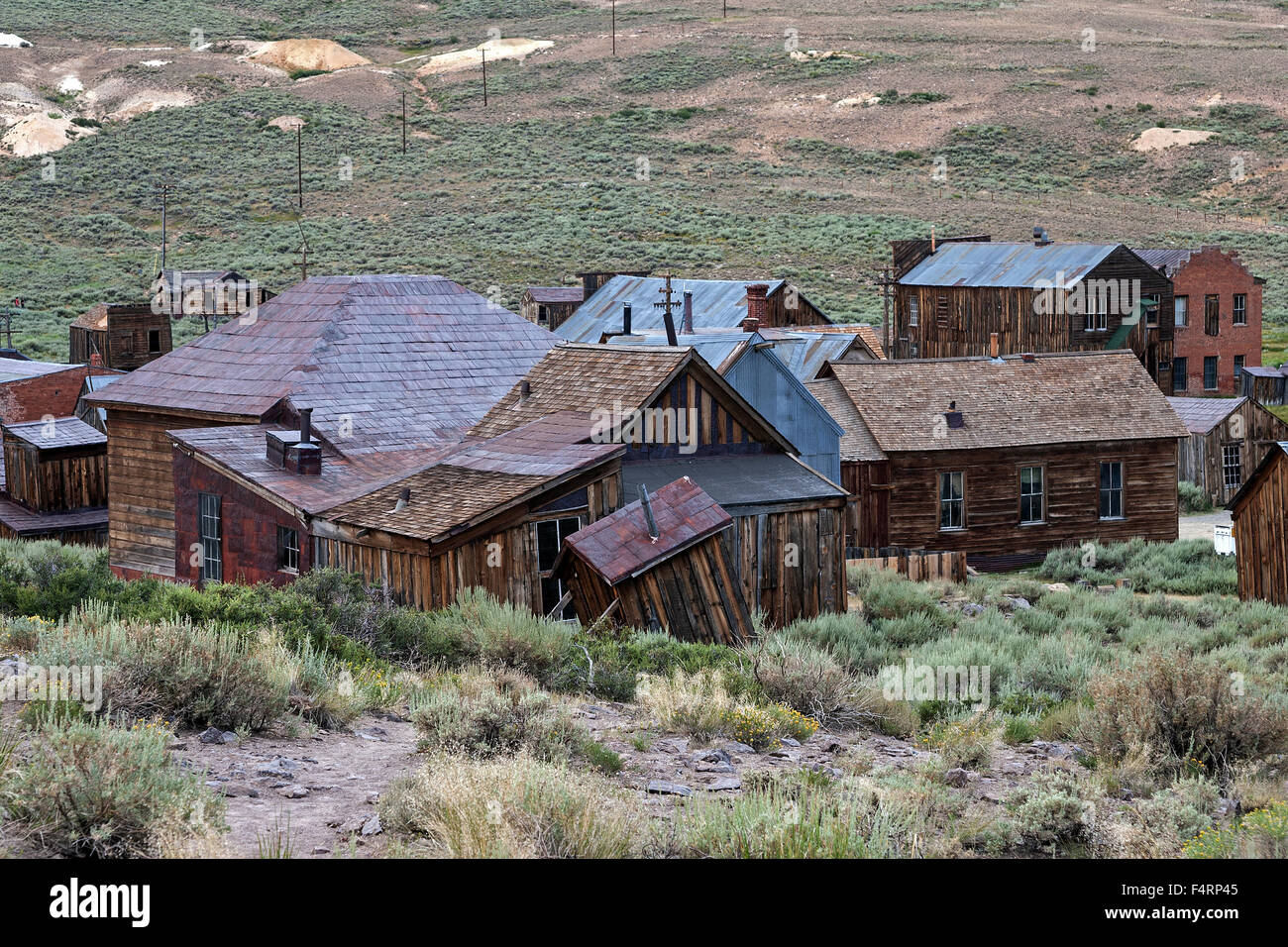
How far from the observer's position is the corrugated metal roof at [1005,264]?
45.1m

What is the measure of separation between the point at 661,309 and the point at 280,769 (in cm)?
2955

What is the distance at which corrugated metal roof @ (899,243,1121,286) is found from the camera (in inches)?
1774

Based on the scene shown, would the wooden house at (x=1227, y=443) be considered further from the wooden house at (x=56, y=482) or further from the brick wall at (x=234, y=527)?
the wooden house at (x=56, y=482)

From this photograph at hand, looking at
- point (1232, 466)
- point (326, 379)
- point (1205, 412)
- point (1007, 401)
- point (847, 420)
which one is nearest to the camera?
point (326, 379)

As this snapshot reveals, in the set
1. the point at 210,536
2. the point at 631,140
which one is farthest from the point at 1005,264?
the point at 631,140

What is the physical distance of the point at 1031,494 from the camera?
98.4 ft

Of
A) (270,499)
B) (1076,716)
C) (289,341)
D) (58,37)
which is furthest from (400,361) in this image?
(58,37)

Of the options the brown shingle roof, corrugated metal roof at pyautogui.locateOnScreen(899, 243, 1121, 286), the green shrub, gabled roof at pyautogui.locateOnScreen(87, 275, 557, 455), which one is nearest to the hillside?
corrugated metal roof at pyautogui.locateOnScreen(899, 243, 1121, 286)

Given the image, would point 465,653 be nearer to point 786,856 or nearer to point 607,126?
point 786,856

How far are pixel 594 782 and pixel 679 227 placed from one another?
70445 millimetres

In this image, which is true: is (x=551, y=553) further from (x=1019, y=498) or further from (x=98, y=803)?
(x=1019, y=498)

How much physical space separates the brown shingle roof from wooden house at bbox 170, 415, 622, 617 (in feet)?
34.4

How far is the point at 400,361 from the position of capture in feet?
76.8

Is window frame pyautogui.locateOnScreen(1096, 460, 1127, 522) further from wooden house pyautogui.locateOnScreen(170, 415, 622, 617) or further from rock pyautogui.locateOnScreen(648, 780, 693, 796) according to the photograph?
rock pyautogui.locateOnScreen(648, 780, 693, 796)
